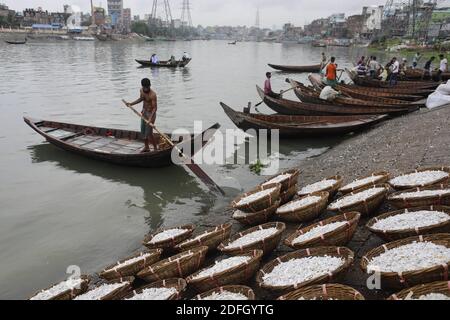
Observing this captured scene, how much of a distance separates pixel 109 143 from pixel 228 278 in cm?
833

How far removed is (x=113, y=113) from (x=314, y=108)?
390 inches

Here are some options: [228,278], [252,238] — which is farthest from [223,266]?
[252,238]

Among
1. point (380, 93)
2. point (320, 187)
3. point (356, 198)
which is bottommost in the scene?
point (320, 187)

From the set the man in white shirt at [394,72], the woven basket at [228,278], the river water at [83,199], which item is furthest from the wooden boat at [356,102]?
the woven basket at [228,278]

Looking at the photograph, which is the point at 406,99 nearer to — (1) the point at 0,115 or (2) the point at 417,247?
(2) the point at 417,247

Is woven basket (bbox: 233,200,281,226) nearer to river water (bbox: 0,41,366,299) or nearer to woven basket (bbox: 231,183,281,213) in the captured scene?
woven basket (bbox: 231,183,281,213)

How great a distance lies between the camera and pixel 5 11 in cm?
11512

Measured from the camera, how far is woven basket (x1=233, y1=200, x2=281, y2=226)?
6.59m

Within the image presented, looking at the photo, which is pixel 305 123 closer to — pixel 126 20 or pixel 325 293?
pixel 325 293

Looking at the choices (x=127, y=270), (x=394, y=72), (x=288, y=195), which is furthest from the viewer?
(x=394, y=72)

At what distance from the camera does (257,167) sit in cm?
1120

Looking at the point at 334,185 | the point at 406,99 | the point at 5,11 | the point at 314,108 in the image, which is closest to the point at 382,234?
the point at 334,185

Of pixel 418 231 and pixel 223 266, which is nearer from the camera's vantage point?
pixel 418 231

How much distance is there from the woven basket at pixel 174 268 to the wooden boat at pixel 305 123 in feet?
28.2
